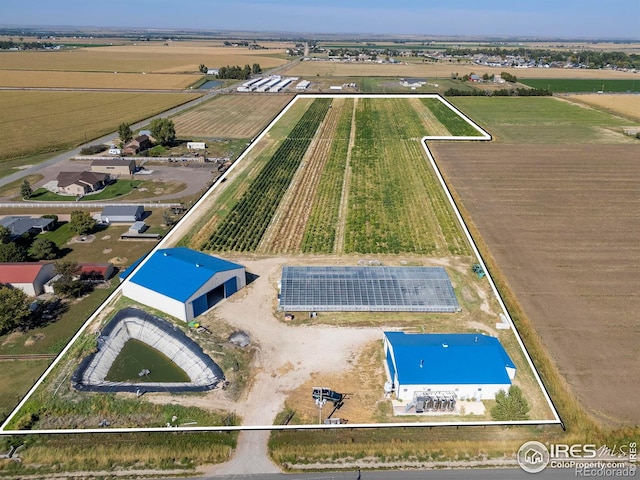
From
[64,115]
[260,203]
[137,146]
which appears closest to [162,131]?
[137,146]

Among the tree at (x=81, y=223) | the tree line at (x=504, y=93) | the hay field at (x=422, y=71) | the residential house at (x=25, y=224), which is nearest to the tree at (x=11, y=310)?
the tree at (x=81, y=223)

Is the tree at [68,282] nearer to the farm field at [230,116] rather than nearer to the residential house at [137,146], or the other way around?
the residential house at [137,146]

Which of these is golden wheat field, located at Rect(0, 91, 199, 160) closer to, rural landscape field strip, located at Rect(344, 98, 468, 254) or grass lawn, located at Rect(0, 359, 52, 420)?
rural landscape field strip, located at Rect(344, 98, 468, 254)

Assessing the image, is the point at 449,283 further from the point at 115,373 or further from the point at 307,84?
the point at 307,84

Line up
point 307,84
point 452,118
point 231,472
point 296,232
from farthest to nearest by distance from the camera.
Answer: point 307,84, point 452,118, point 296,232, point 231,472

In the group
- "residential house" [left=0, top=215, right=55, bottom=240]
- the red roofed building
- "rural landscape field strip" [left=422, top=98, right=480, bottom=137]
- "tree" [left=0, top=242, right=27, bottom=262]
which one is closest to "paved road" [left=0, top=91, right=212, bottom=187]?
"residential house" [left=0, top=215, right=55, bottom=240]

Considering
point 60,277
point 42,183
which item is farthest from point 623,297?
point 42,183

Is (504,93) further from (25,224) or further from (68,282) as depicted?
(68,282)
